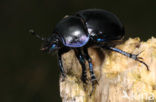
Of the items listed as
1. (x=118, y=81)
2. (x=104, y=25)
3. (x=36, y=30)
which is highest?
(x=36, y=30)

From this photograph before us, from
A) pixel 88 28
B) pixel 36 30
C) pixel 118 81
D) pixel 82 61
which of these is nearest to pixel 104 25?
pixel 88 28

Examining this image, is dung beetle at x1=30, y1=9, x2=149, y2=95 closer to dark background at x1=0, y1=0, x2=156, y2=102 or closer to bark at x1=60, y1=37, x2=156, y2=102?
bark at x1=60, y1=37, x2=156, y2=102

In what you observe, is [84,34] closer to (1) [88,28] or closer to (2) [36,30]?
(1) [88,28]

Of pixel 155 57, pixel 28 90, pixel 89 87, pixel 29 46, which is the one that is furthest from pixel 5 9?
pixel 155 57

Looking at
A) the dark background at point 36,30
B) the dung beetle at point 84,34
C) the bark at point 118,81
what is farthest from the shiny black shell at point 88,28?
the dark background at point 36,30

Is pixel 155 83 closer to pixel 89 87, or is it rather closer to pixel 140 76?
pixel 140 76
